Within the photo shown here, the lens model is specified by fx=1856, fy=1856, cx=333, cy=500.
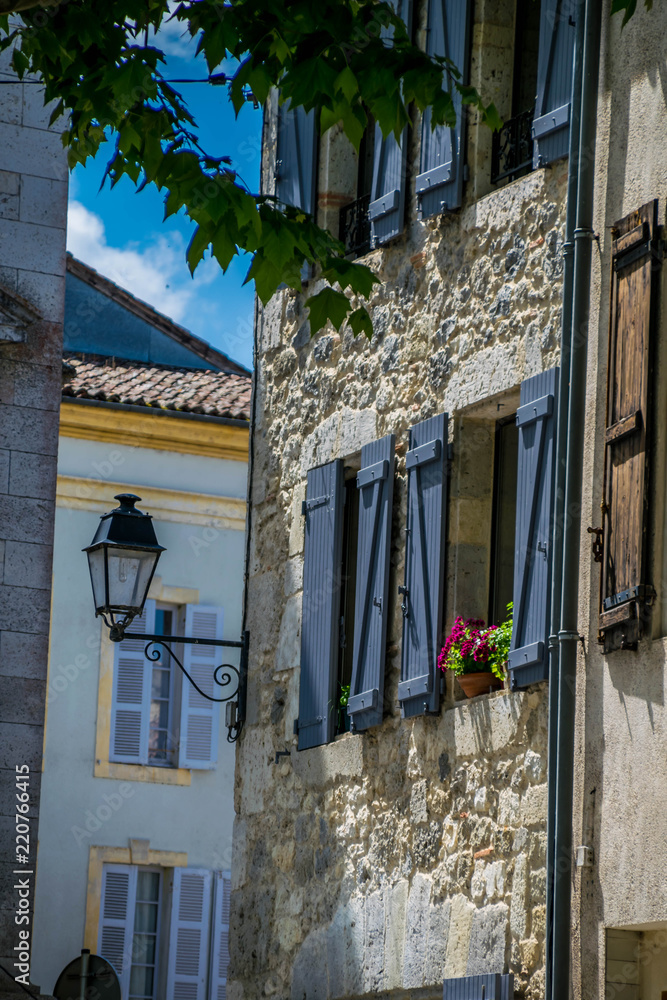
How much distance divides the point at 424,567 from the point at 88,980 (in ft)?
22.3

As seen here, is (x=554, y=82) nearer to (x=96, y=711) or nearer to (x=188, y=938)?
(x=96, y=711)

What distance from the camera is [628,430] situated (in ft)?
24.4

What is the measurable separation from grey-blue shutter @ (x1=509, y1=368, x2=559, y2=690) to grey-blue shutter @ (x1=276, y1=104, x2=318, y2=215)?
9.15 feet

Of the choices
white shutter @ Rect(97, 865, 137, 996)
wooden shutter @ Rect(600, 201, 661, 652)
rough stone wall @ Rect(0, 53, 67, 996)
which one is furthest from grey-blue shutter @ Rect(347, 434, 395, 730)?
white shutter @ Rect(97, 865, 137, 996)

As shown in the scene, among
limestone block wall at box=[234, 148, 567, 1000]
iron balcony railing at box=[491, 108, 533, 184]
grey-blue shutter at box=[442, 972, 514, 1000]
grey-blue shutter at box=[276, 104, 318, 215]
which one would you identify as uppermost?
grey-blue shutter at box=[276, 104, 318, 215]

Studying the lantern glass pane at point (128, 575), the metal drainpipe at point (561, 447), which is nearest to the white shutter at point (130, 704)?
the lantern glass pane at point (128, 575)

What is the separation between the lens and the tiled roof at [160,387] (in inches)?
680

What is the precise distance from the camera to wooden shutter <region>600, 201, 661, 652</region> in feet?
23.9

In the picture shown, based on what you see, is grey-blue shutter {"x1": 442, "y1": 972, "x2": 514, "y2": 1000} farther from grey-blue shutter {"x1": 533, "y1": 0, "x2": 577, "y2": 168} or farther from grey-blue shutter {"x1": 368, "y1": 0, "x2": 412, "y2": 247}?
grey-blue shutter {"x1": 368, "y1": 0, "x2": 412, "y2": 247}

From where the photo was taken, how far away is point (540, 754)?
8023 millimetres

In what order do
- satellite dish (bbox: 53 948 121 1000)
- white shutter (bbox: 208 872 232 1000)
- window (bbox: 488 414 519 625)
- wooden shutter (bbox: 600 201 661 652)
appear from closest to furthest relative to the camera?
1. wooden shutter (bbox: 600 201 661 652)
2. window (bbox: 488 414 519 625)
3. satellite dish (bbox: 53 948 121 1000)
4. white shutter (bbox: 208 872 232 1000)

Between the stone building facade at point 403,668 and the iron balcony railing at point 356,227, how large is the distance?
3.6 inches

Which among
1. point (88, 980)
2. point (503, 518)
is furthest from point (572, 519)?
point (88, 980)

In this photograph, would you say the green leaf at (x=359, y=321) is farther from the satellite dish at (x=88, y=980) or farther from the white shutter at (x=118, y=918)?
the white shutter at (x=118, y=918)
